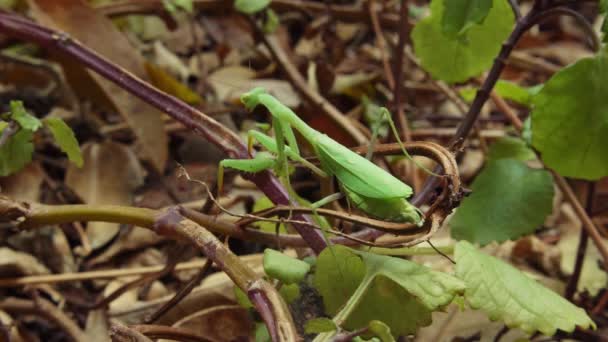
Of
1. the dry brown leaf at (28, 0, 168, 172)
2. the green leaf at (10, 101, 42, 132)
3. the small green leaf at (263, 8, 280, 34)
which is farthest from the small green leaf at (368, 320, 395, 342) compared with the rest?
the small green leaf at (263, 8, 280, 34)

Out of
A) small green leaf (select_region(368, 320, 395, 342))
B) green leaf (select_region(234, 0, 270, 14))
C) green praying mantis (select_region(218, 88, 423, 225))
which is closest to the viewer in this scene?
small green leaf (select_region(368, 320, 395, 342))

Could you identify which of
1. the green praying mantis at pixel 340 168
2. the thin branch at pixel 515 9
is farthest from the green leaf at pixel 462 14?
the green praying mantis at pixel 340 168

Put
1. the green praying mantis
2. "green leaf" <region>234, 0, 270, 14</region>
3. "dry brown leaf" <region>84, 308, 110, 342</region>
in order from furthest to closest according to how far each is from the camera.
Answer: "green leaf" <region>234, 0, 270, 14</region> < "dry brown leaf" <region>84, 308, 110, 342</region> < the green praying mantis

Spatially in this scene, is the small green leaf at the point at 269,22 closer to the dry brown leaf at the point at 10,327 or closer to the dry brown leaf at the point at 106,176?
the dry brown leaf at the point at 106,176

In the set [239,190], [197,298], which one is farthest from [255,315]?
[239,190]

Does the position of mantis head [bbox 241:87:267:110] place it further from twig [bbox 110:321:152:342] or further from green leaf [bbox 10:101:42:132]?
twig [bbox 110:321:152:342]

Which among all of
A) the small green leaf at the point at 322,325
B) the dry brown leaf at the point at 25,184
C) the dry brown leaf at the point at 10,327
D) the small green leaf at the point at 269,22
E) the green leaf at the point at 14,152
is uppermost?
the small green leaf at the point at 269,22
